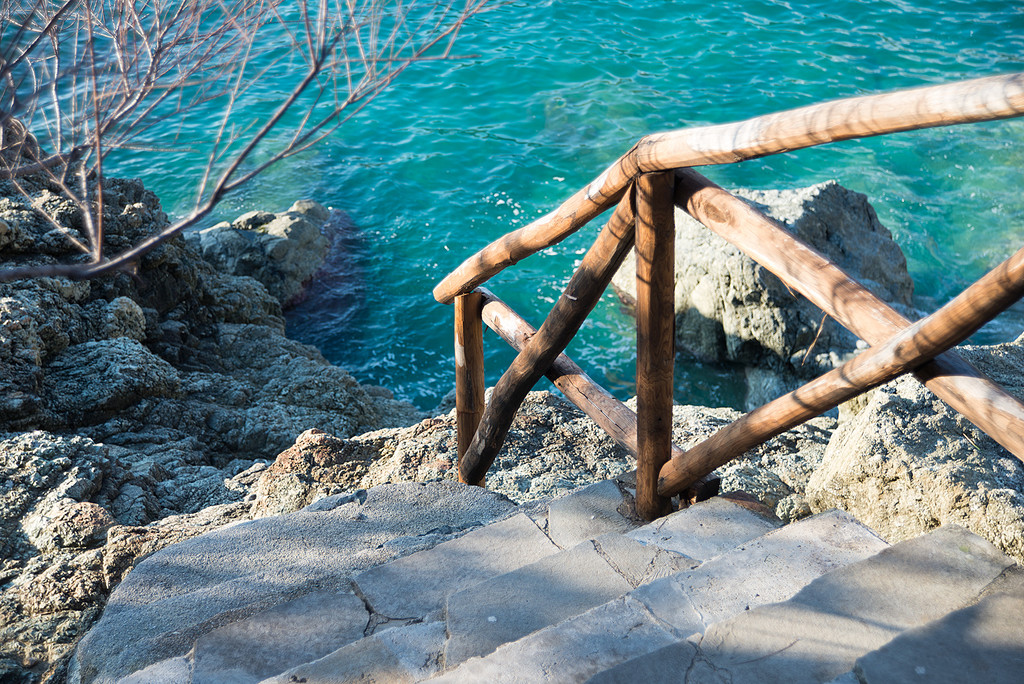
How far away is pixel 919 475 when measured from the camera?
8.48 ft

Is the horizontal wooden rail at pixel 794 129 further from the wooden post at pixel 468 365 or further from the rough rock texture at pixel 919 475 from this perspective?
the rough rock texture at pixel 919 475

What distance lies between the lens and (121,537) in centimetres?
294

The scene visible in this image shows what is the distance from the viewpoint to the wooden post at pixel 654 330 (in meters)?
1.96

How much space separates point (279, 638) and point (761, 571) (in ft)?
4.43

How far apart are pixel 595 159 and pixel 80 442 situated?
7787mm

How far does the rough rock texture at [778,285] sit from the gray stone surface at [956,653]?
513cm

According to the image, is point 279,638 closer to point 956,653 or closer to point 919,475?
point 956,653

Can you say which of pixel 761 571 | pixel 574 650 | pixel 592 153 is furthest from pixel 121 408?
pixel 592 153

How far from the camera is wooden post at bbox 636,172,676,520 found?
1963 millimetres

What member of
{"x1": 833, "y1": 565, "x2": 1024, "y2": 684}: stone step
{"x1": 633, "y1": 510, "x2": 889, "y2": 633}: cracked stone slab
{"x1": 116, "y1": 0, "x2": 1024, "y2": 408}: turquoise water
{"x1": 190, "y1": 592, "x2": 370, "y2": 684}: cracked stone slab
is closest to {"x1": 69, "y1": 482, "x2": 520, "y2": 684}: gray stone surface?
{"x1": 190, "y1": 592, "x2": 370, "y2": 684}: cracked stone slab

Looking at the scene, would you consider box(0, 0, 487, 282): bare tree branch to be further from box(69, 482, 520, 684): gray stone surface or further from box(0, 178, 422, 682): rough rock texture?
box(69, 482, 520, 684): gray stone surface

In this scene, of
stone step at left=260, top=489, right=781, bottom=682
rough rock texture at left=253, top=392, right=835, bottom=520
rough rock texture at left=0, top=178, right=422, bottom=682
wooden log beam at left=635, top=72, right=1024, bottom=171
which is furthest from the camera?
rough rock texture at left=253, top=392, right=835, bottom=520

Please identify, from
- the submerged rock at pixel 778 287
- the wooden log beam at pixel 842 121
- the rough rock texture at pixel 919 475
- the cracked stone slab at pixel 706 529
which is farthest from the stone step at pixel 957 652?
the submerged rock at pixel 778 287

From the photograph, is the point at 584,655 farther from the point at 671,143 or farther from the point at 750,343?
the point at 750,343
